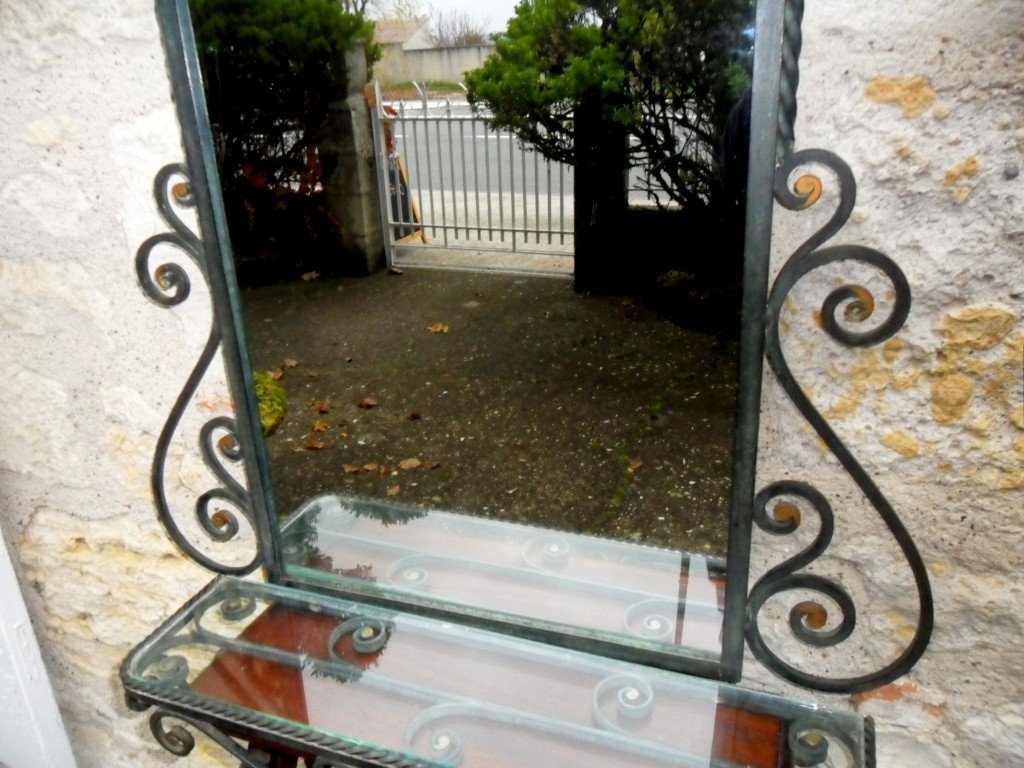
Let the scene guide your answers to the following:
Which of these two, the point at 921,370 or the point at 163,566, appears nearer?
the point at 921,370

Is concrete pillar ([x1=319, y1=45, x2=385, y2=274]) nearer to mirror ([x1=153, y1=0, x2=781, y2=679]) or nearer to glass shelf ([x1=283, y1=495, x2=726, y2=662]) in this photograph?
mirror ([x1=153, y1=0, x2=781, y2=679])

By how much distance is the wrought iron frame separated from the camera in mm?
693

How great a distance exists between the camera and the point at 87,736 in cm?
146

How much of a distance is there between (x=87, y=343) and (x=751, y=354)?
926 millimetres

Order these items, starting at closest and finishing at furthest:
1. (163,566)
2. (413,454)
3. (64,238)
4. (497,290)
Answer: (64,238)
(163,566)
(413,454)
(497,290)

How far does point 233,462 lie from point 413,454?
5.63 ft

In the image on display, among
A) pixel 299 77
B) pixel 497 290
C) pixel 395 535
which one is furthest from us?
pixel 497 290

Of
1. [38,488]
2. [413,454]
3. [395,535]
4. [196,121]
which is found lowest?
[413,454]

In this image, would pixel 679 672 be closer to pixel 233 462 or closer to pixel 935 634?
pixel 935 634

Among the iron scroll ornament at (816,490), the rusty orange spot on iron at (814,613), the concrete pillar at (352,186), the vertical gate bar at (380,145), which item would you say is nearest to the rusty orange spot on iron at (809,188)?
the iron scroll ornament at (816,490)

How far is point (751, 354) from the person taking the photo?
77 centimetres

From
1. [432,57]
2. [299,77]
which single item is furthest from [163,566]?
[299,77]

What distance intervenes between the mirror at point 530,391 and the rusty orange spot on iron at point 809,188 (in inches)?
1.2

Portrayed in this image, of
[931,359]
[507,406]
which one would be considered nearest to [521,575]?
[931,359]
